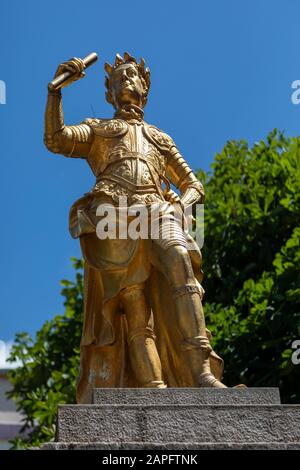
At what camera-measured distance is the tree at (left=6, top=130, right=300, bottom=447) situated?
54.5 ft

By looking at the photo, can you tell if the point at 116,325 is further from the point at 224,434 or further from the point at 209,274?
the point at 209,274

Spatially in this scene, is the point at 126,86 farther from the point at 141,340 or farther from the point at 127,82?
the point at 141,340

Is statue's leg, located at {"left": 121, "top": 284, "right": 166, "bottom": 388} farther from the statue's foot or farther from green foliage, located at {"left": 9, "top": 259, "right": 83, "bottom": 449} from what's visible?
green foliage, located at {"left": 9, "top": 259, "right": 83, "bottom": 449}

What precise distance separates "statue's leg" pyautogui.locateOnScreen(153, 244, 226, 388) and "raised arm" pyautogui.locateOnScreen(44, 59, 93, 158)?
1.49 meters

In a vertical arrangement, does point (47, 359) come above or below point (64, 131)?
above

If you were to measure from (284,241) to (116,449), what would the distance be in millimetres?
12853

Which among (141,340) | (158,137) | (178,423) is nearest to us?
(178,423)

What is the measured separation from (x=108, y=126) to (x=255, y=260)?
10154 mm

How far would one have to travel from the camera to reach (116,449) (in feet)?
21.0

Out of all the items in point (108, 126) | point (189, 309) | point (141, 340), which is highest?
point (108, 126)

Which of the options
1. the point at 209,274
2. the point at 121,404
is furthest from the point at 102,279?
the point at 209,274

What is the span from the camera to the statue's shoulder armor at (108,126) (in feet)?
30.9

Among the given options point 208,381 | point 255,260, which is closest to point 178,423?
point 208,381

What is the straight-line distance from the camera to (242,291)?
58.3 ft
